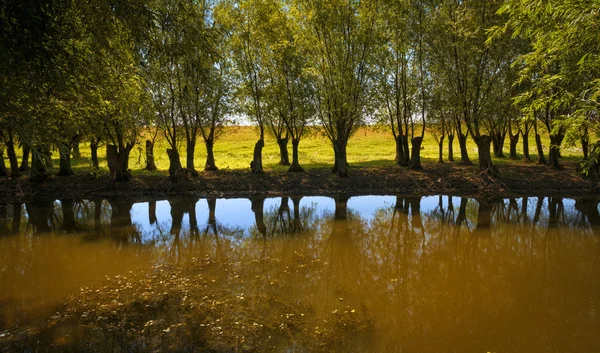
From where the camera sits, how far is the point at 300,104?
28312 mm

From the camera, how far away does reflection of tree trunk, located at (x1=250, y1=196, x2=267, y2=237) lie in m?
16.0

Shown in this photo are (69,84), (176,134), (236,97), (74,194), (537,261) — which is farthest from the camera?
(236,97)

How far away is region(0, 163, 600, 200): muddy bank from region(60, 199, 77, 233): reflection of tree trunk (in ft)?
6.07

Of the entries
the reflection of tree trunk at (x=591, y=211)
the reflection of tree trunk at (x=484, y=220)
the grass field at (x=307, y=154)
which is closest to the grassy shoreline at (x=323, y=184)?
the reflection of tree trunk at (x=591, y=211)

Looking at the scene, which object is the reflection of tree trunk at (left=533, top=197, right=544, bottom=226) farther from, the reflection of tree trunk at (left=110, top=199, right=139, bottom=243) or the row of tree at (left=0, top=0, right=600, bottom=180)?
the reflection of tree trunk at (left=110, top=199, right=139, bottom=243)

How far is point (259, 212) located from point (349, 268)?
9.73 m

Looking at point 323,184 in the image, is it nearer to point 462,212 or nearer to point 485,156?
point 462,212

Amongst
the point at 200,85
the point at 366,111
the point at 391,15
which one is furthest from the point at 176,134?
the point at 391,15

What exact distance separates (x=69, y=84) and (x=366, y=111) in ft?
81.6

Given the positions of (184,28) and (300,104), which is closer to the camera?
(184,28)

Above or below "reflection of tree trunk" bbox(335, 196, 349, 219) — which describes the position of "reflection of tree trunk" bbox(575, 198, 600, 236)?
below

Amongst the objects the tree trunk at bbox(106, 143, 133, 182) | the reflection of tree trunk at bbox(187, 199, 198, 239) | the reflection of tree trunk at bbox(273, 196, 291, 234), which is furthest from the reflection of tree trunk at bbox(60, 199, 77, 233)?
the reflection of tree trunk at bbox(273, 196, 291, 234)

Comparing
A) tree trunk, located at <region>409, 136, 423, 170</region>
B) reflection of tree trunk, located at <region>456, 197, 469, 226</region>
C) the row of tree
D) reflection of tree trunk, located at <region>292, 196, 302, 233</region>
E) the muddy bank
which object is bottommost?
reflection of tree trunk, located at <region>456, 197, 469, 226</region>

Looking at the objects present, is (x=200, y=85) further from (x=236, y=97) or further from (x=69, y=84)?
(x=69, y=84)
